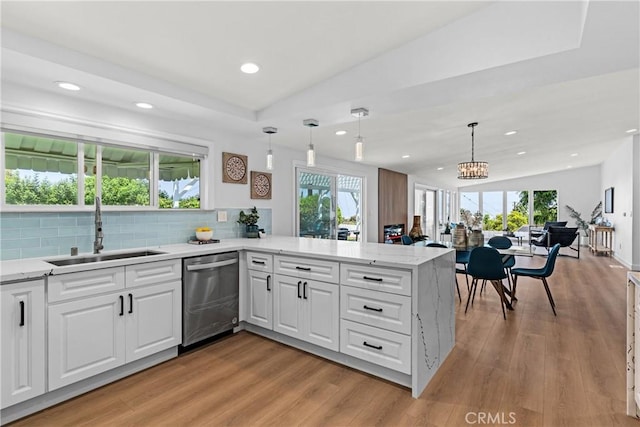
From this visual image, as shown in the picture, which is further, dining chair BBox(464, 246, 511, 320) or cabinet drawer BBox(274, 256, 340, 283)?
dining chair BBox(464, 246, 511, 320)

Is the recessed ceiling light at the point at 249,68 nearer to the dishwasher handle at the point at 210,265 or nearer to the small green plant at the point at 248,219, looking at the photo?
the dishwasher handle at the point at 210,265

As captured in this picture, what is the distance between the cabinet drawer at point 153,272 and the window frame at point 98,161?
699 millimetres

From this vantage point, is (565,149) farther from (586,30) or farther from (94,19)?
(94,19)

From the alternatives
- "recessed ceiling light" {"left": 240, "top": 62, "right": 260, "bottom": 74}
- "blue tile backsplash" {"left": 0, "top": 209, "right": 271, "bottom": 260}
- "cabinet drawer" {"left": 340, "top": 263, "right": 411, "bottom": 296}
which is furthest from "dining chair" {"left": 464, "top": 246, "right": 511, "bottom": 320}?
"recessed ceiling light" {"left": 240, "top": 62, "right": 260, "bottom": 74}

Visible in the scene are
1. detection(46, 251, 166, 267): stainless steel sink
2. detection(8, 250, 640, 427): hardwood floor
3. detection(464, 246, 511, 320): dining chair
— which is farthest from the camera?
detection(464, 246, 511, 320): dining chair

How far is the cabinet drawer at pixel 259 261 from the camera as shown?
118 inches

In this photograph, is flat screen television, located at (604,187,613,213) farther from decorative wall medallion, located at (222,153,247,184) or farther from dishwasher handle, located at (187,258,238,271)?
dishwasher handle, located at (187,258,238,271)

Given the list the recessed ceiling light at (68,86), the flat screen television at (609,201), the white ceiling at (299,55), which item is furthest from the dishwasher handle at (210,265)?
the flat screen television at (609,201)

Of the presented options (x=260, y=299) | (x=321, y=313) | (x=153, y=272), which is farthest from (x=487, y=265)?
(x=153, y=272)

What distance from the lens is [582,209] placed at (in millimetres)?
11047

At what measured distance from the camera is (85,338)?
2.16 meters

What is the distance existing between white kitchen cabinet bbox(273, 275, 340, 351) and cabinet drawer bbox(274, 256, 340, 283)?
43 mm

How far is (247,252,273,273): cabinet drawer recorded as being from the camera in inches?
118

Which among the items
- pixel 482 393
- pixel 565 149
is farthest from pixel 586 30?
pixel 565 149
